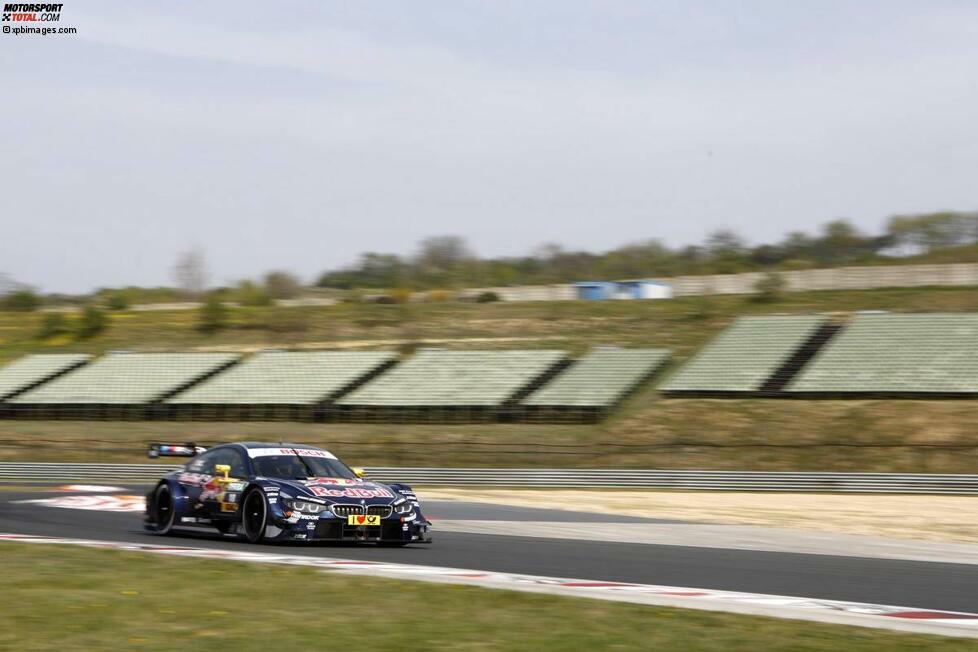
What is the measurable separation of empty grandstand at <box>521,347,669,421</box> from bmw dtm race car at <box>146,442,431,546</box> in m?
26.4

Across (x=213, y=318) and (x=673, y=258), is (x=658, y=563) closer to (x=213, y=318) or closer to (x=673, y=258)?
(x=213, y=318)

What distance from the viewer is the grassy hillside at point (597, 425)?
34.5 m

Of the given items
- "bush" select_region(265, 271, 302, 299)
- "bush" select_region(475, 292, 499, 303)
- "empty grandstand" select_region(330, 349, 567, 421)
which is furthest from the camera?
"bush" select_region(265, 271, 302, 299)

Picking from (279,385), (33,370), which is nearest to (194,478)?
(279,385)

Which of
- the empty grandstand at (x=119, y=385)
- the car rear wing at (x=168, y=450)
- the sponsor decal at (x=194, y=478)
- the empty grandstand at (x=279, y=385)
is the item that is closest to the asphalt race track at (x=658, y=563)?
the sponsor decal at (x=194, y=478)

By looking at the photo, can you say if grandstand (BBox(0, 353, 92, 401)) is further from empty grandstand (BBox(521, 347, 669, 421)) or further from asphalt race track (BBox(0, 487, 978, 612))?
asphalt race track (BBox(0, 487, 978, 612))

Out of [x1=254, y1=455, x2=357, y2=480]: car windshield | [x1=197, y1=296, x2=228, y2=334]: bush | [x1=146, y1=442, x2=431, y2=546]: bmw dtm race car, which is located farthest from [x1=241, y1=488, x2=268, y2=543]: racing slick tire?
[x1=197, y1=296, x2=228, y2=334]: bush

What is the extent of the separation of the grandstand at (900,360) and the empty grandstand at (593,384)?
627cm

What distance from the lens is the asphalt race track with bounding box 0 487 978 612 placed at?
10.3 meters

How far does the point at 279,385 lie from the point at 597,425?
1515cm

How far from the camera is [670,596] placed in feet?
31.0

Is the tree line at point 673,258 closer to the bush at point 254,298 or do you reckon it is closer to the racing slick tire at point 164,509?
the bush at point 254,298

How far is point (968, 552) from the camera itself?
14516mm

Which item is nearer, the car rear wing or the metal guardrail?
the car rear wing
